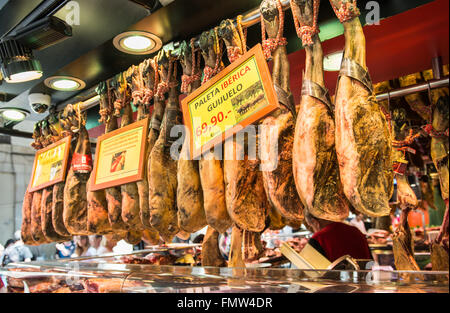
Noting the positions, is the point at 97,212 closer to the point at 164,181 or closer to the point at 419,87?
the point at 164,181

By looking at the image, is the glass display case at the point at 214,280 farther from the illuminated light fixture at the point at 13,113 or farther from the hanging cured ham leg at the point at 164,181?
the illuminated light fixture at the point at 13,113

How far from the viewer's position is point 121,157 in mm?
2367

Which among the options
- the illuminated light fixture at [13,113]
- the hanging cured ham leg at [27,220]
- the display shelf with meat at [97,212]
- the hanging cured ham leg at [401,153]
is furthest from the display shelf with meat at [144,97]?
the illuminated light fixture at [13,113]

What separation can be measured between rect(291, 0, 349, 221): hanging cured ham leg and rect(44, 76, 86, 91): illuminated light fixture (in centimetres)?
231

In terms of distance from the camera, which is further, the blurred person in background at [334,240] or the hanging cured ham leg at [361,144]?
the blurred person in background at [334,240]

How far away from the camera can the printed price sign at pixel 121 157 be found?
225 cm

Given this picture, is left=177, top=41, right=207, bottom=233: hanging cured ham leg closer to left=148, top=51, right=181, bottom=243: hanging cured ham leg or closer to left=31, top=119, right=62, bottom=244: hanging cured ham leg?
left=148, top=51, right=181, bottom=243: hanging cured ham leg

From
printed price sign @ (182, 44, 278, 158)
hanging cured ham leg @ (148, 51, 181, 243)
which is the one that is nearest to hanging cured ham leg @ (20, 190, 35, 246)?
hanging cured ham leg @ (148, 51, 181, 243)

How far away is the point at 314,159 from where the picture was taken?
137 centimetres

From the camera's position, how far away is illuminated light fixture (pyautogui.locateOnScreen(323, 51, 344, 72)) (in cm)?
229

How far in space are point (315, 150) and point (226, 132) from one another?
47 centimetres

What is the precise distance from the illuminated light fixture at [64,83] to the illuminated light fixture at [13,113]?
2.74ft

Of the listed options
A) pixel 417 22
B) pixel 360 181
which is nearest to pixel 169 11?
pixel 417 22

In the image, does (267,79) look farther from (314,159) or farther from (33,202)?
(33,202)
